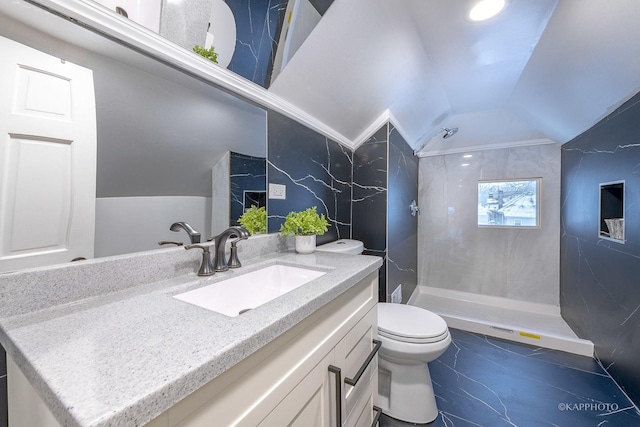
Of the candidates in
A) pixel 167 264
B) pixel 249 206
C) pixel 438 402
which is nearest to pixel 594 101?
pixel 438 402

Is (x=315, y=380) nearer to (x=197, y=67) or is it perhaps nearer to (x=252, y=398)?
(x=252, y=398)

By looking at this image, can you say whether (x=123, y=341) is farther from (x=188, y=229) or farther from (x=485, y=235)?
(x=485, y=235)

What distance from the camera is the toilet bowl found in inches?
52.7

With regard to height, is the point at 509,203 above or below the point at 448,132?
below

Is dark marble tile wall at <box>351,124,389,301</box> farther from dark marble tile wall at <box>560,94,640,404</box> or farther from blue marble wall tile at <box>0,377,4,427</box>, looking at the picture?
blue marble wall tile at <box>0,377,4,427</box>

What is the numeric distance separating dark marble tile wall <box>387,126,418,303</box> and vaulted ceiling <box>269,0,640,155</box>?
324 millimetres

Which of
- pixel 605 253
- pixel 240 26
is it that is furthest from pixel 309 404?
pixel 605 253

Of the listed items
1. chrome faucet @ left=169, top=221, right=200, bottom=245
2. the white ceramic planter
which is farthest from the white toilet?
chrome faucet @ left=169, top=221, right=200, bottom=245

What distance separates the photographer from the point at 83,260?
69cm

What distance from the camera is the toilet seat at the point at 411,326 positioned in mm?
1345

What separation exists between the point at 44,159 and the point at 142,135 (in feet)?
0.86

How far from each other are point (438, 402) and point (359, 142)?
6.50 feet

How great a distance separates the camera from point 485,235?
2986mm

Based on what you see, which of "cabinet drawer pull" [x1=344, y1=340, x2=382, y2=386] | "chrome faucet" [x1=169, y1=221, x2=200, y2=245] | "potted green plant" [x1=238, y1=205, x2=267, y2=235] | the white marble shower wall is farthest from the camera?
the white marble shower wall
